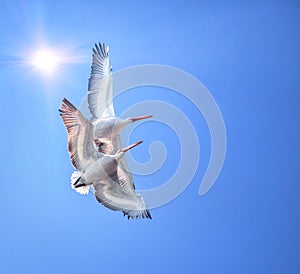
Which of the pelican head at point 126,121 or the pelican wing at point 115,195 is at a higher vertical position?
the pelican head at point 126,121

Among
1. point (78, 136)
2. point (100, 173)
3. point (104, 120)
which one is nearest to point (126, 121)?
point (104, 120)

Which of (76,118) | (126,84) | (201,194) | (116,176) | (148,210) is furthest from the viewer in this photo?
(201,194)

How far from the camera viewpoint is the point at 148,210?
5.42m

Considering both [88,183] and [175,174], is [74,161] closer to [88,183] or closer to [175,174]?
[88,183]

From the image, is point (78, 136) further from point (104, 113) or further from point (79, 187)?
point (104, 113)

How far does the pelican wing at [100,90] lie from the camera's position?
616 cm

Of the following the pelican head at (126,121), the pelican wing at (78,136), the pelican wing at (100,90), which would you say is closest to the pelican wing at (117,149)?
the pelican head at (126,121)

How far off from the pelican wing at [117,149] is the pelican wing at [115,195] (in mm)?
61

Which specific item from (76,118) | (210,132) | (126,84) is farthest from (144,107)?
(76,118)

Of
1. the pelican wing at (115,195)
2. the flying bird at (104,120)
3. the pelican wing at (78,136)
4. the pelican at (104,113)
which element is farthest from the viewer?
the pelican at (104,113)

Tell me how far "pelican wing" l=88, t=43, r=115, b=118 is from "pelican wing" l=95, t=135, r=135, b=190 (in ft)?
1.15

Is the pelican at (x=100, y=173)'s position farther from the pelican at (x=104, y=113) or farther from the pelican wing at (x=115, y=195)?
the pelican at (x=104, y=113)

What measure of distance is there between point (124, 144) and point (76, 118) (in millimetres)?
1368

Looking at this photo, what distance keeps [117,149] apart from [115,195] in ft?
2.44
